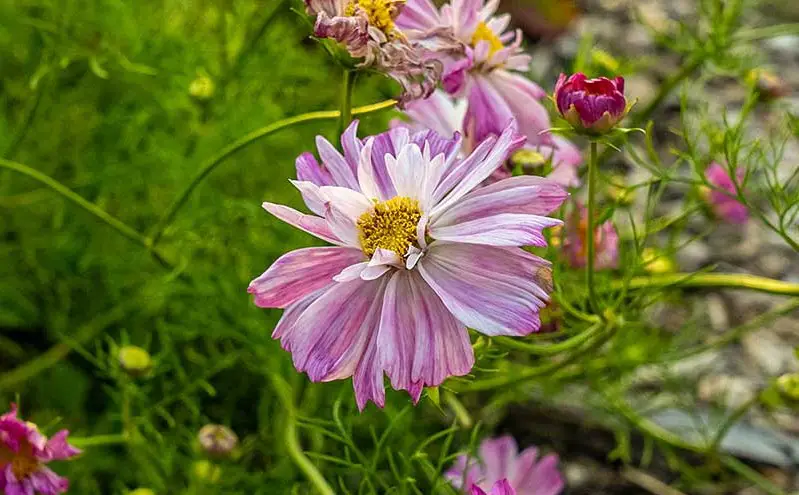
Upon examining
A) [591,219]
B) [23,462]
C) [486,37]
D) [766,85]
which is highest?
[766,85]

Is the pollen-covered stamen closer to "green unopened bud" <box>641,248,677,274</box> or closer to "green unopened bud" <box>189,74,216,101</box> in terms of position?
"green unopened bud" <box>189,74,216,101</box>

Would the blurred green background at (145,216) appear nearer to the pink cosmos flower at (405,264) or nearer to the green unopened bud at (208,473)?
the green unopened bud at (208,473)

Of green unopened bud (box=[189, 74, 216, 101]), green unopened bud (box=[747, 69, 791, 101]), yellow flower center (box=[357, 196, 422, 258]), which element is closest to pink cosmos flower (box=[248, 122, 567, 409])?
yellow flower center (box=[357, 196, 422, 258])

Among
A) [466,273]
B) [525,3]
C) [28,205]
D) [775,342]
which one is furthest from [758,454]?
[525,3]

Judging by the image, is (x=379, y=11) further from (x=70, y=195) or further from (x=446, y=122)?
(x=70, y=195)

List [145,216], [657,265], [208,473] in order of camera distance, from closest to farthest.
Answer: [208,473] → [657,265] → [145,216]

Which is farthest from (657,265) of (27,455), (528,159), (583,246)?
(27,455)

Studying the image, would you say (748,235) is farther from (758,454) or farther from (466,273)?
(466,273)
